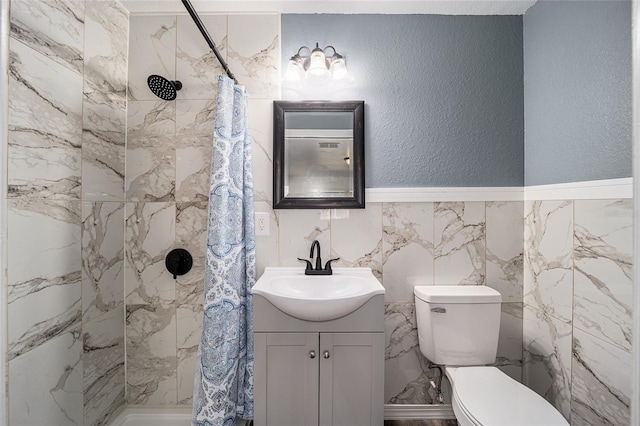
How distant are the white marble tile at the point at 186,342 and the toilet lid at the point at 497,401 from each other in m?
1.44

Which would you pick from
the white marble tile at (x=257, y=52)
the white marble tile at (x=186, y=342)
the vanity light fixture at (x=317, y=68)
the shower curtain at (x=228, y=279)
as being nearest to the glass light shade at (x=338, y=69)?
the vanity light fixture at (x=317, y=68)

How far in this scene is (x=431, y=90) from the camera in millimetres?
1809

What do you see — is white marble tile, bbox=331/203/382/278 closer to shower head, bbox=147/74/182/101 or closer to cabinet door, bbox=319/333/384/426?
cabinet door, bbox=319/333/384/426

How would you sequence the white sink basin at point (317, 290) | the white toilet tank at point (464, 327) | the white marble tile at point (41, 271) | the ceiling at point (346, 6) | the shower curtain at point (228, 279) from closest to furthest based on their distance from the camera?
the white marble tile at point (41, 271), the white sink basin at point (317, 290), the shower curtain at point (228, 279), the white toilet tank at point (464, 327), the ceiling at point (346, 6)

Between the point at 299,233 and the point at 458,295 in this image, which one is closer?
the point at 458,295

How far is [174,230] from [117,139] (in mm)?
606

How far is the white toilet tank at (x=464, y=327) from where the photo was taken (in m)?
1.61

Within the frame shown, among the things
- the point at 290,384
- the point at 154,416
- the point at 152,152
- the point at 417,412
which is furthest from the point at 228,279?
the point at 417,412

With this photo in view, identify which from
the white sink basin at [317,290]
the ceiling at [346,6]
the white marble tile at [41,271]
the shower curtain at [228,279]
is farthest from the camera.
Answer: the ceiling at [346,6]

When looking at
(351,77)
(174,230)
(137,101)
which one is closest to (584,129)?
(351,77)

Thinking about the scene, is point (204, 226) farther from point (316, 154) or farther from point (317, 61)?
point (317, 61)

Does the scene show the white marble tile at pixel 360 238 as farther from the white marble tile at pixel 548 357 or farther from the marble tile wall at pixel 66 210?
the marble tile wall at pixel 66 210

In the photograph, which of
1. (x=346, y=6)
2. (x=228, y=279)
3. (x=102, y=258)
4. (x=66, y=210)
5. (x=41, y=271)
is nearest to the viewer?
(x=41, y=271)

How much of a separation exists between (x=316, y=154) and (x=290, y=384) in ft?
3.94
